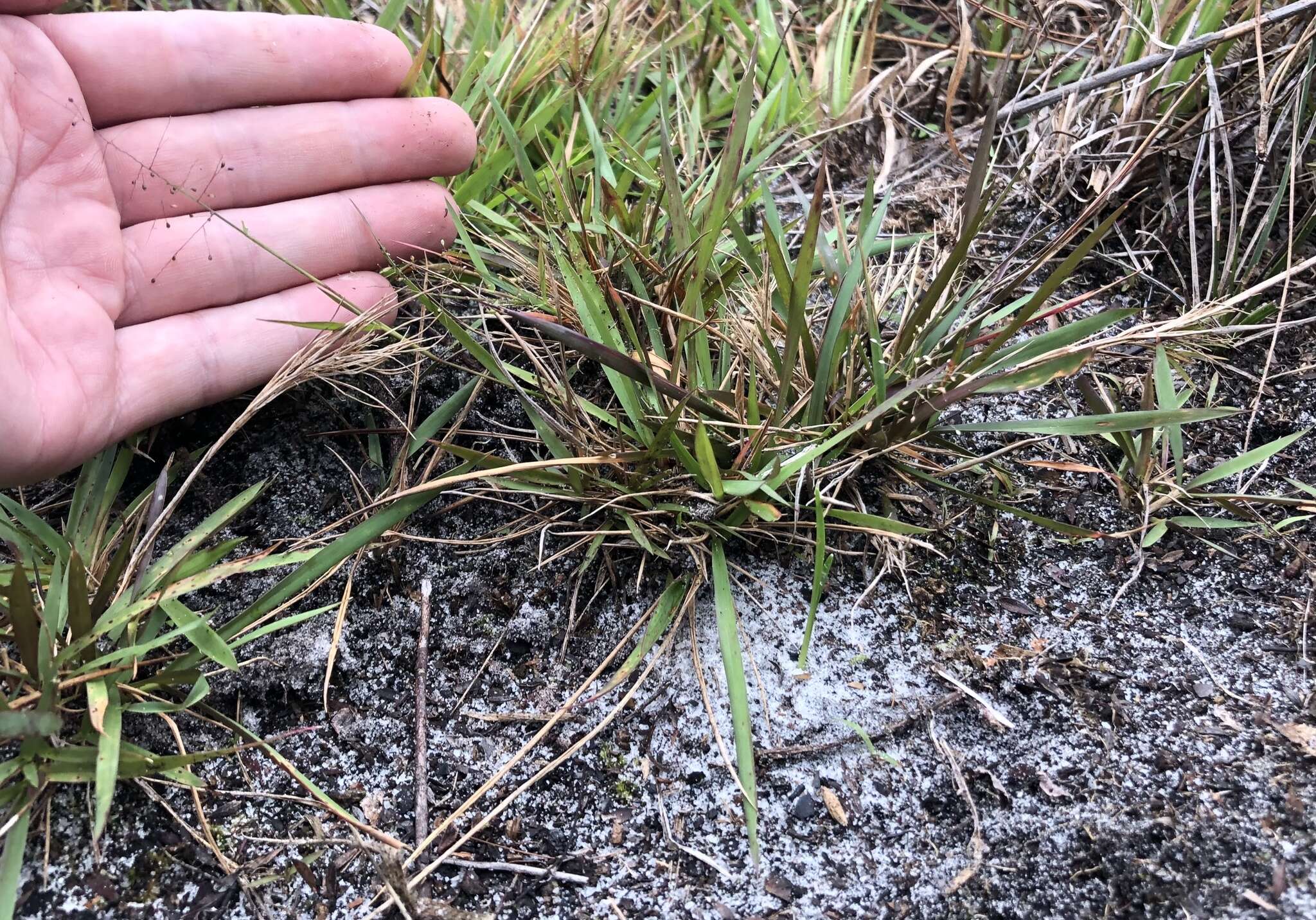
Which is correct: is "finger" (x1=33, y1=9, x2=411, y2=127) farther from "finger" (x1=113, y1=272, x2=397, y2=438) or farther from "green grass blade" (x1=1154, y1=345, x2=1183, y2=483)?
"green grass blade" (x1=1154, y1=345, x2=1183, y2=483)

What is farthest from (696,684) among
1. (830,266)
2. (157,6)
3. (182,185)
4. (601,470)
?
(157,6)

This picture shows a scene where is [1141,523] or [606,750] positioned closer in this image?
[606,750]

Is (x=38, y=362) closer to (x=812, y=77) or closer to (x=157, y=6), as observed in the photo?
(x=157, y=6)

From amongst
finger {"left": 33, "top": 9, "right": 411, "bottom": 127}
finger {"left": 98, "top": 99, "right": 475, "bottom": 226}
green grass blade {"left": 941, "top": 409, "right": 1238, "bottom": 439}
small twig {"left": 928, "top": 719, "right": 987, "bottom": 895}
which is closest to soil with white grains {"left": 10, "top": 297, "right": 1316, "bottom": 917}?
small twig {"left": 928, "top": 719, "right": 987, "bottom": 895}

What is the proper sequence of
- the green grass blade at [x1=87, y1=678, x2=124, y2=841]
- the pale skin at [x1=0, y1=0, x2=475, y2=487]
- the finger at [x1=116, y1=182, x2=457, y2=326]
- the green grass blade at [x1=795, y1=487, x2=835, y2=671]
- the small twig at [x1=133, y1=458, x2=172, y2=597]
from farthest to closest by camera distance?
the finger at [x1=116, y1=182, x2=457, y2=326], the pale skin at [x1=0, y1=0, x2=475, y2=487], the small twig at [x1=133, y1=458, x2=172, y2=597], the green grass blade at [x1=795, y1=487, x2=835, y2=671], the green grass blade at [x1=87, y1=678, x2=124, y2=841]

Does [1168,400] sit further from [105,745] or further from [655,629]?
[105,745]
